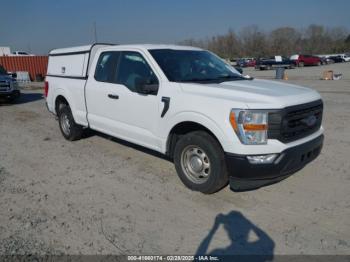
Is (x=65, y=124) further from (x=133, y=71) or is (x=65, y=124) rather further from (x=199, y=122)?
(x=199, y=122)

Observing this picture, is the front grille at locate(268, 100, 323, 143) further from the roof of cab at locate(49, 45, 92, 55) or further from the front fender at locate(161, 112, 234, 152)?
the roof of cab at locate(49, 45, 92, 55)

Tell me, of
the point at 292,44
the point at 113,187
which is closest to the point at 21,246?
the point at 113,187

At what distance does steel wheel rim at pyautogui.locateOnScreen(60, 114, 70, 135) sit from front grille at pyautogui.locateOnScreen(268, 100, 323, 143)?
4778mm

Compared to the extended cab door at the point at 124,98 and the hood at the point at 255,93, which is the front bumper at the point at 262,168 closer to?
the hood at the point at 255,93

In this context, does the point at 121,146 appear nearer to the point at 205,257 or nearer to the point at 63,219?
the point at 63,219

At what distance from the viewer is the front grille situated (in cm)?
362

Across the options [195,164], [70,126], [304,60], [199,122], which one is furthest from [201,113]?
[304,60]

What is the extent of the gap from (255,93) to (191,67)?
4.72 ft

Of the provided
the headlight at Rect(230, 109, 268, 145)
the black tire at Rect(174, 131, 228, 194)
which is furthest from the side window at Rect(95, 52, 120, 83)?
the headlight at Rect(230, 109, 268, 145)

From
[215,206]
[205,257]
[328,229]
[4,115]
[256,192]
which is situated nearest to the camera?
[205,257]

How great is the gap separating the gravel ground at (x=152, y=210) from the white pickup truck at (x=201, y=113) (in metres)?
0.39

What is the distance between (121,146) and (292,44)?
92.7m

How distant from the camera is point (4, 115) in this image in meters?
11.0

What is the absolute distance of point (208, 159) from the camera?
4.05 meters
